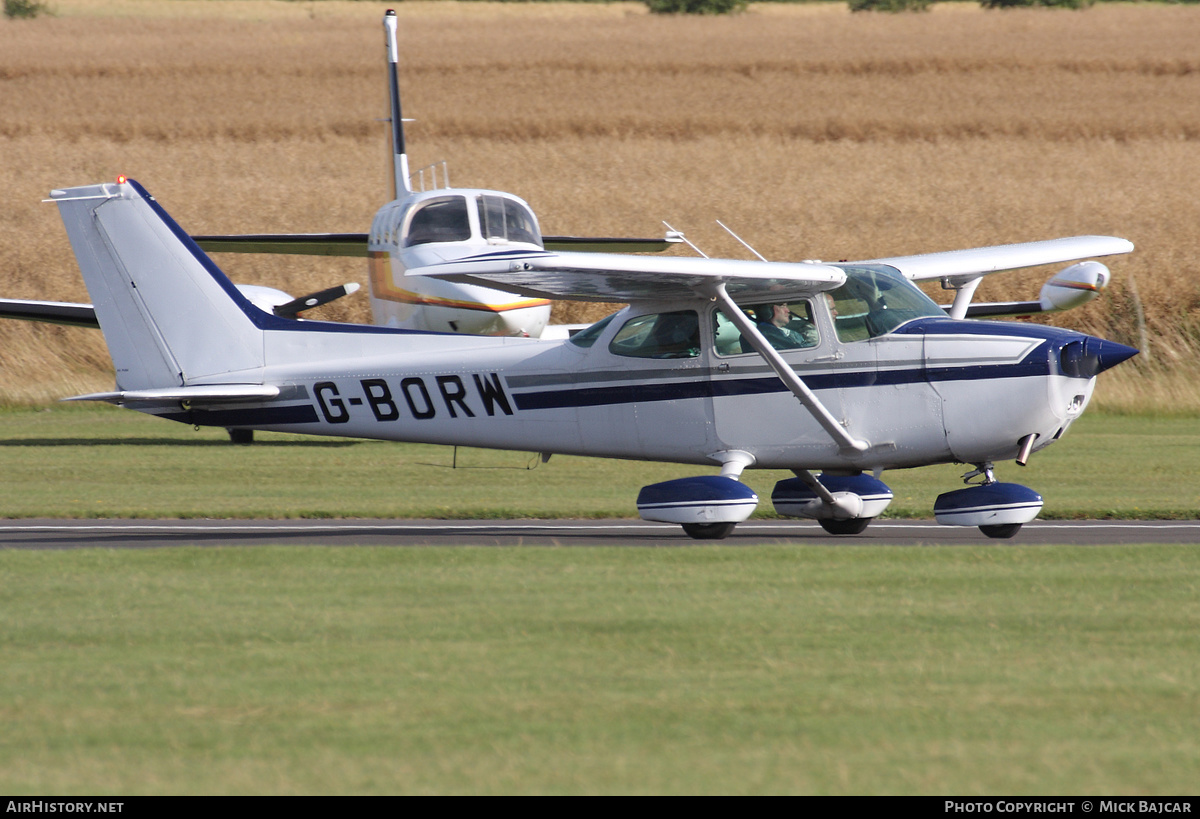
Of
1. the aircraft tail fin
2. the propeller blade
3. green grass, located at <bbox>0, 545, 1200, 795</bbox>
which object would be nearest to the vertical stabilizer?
the propeller blade

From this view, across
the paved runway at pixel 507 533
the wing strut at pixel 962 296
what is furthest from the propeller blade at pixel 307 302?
the wing strut at pixel 962 296

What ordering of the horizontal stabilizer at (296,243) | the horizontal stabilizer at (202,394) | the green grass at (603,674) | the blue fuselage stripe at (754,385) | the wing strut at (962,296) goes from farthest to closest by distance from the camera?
1. the horizontal stabilizer at (296,243)
2. the wing strut at (962,296)
3. the horizontal stabilizer at (202,394)
4. the blue fuselage stripe at (754,385)
5. the green grass at (603,674)

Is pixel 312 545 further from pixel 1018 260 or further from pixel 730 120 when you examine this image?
pixel 730 120

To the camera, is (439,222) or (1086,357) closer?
(1086,357)

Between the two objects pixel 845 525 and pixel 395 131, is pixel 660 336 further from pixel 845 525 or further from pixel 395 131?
pixel 395 131

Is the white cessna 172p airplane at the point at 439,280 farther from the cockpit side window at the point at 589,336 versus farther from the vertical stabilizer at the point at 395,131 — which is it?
the cockpit side window at the point at 589,336

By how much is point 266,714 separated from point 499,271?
14.9ft

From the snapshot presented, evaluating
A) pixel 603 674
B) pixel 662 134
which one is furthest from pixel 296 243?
pixel 662 134

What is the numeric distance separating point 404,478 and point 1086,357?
8008 millimetres

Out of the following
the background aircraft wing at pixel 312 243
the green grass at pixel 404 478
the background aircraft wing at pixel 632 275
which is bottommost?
the green grass at pixel 404 478

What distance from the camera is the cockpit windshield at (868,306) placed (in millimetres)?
10828

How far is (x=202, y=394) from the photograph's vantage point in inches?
465

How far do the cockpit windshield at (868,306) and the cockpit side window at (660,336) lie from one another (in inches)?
42.7
